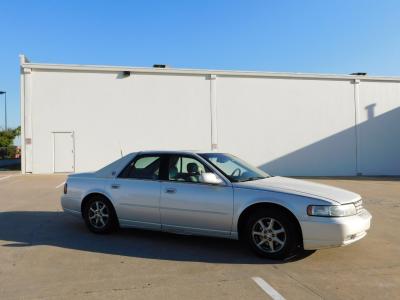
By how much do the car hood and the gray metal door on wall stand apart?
1880cm

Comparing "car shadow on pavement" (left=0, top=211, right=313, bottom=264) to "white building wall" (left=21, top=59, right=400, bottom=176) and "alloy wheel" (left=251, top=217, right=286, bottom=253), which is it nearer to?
"alloy wheel" (left=251, top=217, right=286, bottom=253)

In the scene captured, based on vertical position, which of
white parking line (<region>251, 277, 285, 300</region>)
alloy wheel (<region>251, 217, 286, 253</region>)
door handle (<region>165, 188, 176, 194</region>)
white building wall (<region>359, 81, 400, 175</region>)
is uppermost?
white building wall (<region>359, 81, 400, 175</region>)

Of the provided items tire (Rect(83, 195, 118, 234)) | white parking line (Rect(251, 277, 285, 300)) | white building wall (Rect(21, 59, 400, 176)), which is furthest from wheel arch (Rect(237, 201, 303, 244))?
white building wall (Rect(21, 59, 400, 176))

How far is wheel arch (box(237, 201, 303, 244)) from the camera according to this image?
5695 millimetres

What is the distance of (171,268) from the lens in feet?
17.7

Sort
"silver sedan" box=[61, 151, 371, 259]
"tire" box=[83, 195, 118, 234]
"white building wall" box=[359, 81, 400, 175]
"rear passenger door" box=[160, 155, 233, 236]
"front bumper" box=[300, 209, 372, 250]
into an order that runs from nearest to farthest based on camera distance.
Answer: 1. "front bumper" box=[300, 209, 372, 250]
2. "silver sedan" box=[61, 151, 371, 259]
3. "rear passenger door" box=[160, 155, 233, 236]
4. "tire" box=[83, 195, 118, 234]
5. "white building wall" box=[359, 81, 400, 175]

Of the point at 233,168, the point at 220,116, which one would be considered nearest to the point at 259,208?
the point at 233,168

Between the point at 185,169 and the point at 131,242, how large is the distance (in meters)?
1.42

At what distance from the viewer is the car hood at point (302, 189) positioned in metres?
5.77

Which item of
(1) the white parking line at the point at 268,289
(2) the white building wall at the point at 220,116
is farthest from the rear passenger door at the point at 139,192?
(2) the white building wall at the point at 220,116

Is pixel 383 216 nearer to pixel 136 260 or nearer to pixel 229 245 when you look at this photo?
pixel 229 245

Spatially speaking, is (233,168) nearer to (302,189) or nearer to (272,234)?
(302,189)

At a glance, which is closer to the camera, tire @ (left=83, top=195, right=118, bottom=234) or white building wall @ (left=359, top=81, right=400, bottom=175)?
tire @ (left=83, top=195, right=118, bottom=234)

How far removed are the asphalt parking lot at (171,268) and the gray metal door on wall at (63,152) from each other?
1601 cm
